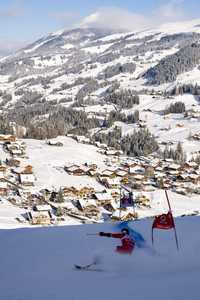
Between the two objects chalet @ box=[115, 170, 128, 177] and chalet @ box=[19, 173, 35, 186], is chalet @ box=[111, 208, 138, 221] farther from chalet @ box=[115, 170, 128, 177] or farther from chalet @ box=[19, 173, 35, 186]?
chalet @ box=[115, 170, 128, 177]

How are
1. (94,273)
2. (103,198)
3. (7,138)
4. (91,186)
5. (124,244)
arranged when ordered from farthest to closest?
(7,138), (91,186), (103,198), (124,244), (94,273)

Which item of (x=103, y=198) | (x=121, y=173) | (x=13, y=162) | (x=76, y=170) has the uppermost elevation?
(x=13, y=162)

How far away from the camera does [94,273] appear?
11.5m

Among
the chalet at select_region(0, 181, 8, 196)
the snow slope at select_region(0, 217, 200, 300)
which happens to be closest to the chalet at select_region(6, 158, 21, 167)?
the chalet at select_region(0, 181, 8, 196)

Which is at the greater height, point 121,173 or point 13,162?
point 13,162

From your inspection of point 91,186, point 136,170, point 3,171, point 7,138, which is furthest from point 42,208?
point 7,138

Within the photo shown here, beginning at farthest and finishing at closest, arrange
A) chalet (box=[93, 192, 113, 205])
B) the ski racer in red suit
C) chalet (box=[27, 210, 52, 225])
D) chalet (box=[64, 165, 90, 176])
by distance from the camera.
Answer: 1. chalet (box=[64, 165, 90, 176])
2. chalet (box=[93, 192, 113, 205])
3. chalet (box=[27, 210, 52, 225])
4. the ski racer in red suit

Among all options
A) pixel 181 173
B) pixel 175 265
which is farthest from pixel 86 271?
pixel 181 173

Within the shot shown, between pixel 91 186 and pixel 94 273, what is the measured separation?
1963 inches

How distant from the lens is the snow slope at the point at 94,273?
9.84 m

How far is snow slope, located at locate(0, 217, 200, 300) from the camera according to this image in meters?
9.84

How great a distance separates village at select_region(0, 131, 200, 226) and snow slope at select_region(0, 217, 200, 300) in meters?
27.2

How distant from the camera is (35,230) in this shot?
16422mm

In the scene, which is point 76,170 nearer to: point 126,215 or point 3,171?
point 3,171
